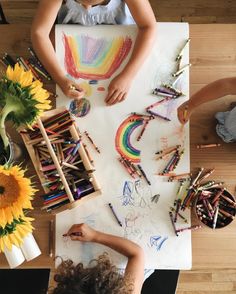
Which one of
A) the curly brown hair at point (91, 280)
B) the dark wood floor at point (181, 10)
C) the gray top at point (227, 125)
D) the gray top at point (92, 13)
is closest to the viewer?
the curly brown hair at point (91, 280)

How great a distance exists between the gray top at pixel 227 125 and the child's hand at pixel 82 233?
0.37m

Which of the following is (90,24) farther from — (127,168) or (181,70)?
(127,168)

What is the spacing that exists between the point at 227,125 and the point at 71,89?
367 millimetres

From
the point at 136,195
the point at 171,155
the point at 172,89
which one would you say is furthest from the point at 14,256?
the point at 172,89

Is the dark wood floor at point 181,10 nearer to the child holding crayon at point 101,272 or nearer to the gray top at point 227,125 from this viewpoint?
the gray top at point 227,125

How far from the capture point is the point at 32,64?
0.93 metres

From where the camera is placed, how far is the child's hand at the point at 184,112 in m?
0.89

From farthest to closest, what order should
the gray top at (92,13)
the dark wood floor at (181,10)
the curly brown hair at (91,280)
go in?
the dark wood floor at (181,10)
the gray top at (92,13)
the curly brown hair at (91,280)

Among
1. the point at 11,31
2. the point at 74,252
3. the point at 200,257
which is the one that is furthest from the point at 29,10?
the point at 200,257

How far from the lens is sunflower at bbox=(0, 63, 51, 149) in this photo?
645 millimetres

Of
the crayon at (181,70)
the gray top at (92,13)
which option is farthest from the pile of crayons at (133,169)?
the gray top at (92,13)

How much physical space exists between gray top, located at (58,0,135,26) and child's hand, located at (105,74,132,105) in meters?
0.20

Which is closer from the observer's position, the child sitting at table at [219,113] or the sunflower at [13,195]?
the sunflower at [13,195]

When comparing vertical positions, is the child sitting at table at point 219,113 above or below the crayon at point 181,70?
below
